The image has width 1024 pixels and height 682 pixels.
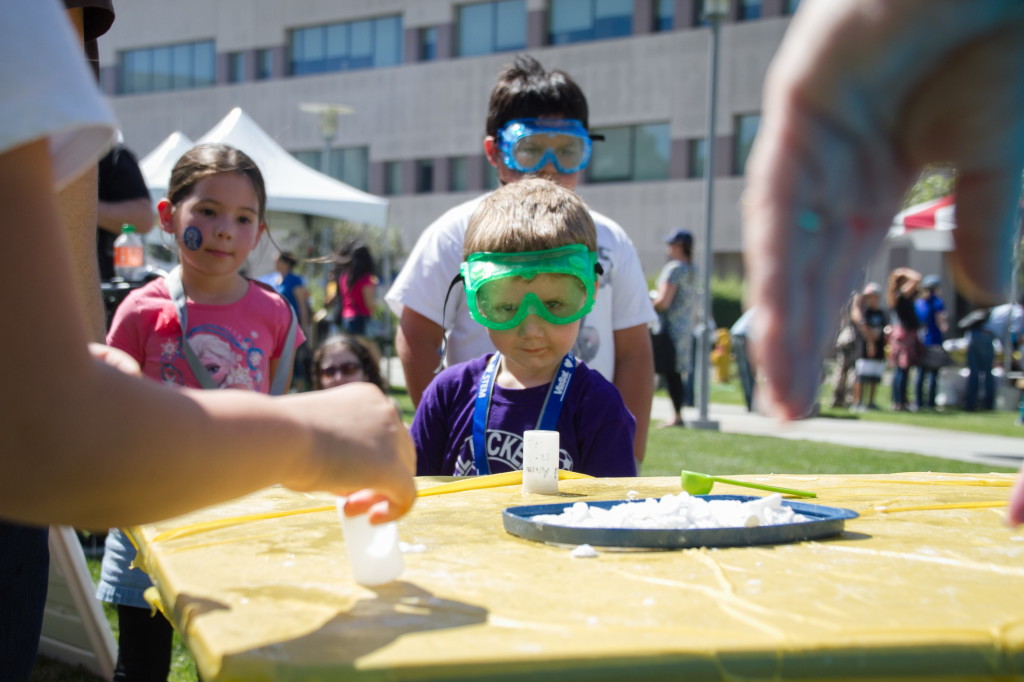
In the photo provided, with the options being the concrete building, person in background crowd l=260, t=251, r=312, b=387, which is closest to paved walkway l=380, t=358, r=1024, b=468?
person in background crowd l=260, t=251, r=312, b=387

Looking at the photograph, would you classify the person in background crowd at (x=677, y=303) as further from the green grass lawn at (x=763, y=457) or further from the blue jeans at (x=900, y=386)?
the blue jeans at (x=900, y=386)

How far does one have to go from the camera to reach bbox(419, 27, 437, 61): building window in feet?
106

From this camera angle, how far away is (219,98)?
34750mm

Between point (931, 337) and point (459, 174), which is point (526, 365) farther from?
point (459, 174)

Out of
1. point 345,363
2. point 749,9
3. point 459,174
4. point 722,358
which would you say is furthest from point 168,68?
point 345,363

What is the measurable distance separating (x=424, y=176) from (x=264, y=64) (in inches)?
296

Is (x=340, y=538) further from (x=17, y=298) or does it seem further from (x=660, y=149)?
(x=660, y=149)

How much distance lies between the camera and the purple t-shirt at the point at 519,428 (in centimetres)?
283

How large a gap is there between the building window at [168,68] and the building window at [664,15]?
16.5 m

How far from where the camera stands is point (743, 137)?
27844 mm

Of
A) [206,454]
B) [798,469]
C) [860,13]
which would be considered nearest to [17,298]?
[206,454]

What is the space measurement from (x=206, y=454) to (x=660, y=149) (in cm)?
2935

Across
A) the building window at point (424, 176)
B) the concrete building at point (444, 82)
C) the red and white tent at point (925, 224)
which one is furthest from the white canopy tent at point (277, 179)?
the building window at point (424, 176)

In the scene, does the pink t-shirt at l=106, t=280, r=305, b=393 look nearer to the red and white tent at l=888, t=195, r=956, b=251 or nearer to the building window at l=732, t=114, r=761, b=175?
the red and white tent at l=888, t=195, r=956, b=251
